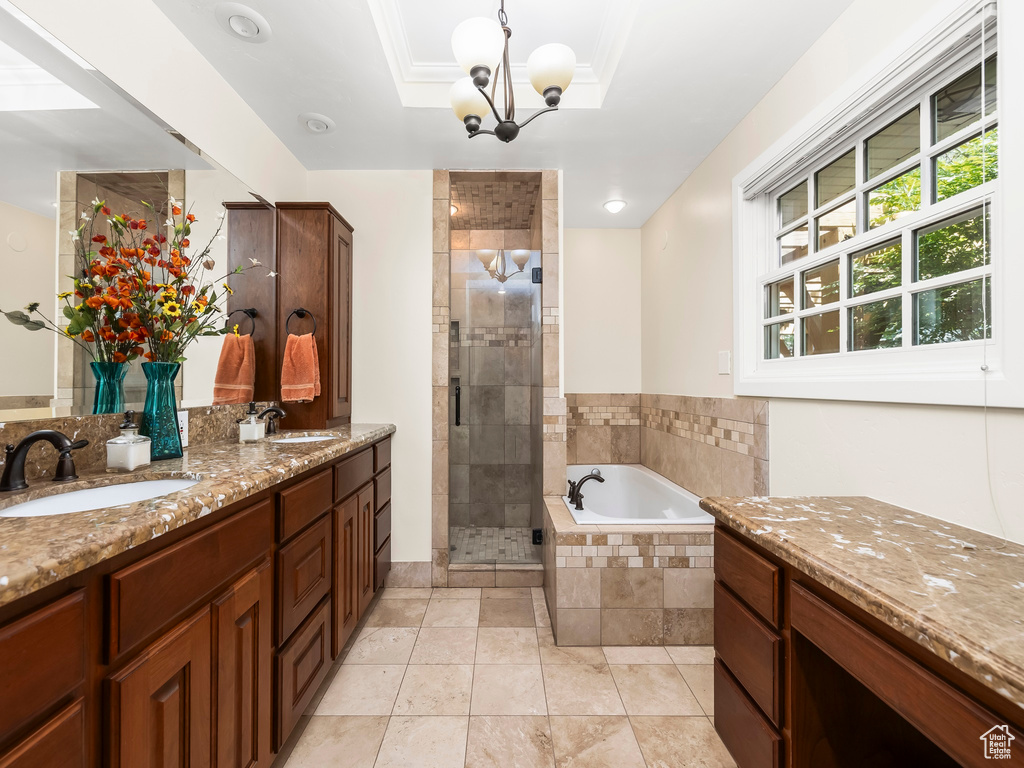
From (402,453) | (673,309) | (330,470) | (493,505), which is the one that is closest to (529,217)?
(673,309)

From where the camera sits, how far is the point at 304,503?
57.2 inches

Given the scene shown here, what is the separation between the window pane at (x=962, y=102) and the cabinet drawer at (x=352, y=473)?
7.32 feet

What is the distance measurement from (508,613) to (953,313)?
2143mm

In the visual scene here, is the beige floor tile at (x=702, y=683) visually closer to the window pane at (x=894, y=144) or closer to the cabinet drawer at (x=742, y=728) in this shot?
the cabinet drawer at (x=742, y=728)

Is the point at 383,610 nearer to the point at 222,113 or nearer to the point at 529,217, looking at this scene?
the point at 222,113

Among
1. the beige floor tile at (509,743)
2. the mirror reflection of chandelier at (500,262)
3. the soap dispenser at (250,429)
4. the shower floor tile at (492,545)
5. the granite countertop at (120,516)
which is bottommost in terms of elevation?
the beige floor tile at (509,743)

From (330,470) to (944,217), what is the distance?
2.09 metres

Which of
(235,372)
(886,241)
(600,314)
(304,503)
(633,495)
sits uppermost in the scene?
(600,314)

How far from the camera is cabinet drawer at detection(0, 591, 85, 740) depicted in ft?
1.80

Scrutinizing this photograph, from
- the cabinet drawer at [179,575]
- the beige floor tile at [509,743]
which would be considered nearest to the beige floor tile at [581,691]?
the beige floor tile at [509,743]

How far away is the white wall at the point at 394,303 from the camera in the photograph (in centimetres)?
271

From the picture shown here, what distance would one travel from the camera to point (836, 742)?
1037 millimetres

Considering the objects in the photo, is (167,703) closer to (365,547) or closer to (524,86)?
(365,547)

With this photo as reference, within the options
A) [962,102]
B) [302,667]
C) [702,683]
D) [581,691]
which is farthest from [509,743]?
[962,102]
